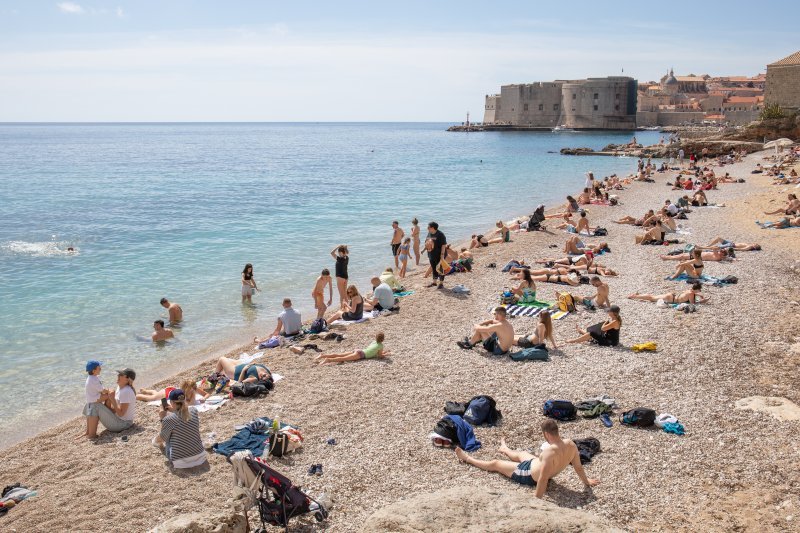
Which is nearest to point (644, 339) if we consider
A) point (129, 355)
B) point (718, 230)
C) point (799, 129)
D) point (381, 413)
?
point (381, 413)

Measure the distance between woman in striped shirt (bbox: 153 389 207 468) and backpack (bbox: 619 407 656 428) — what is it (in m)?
4.97

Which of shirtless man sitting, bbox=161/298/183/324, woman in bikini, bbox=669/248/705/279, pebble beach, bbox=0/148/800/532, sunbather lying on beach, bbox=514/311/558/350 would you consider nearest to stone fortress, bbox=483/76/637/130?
woman in bikini, bbox=669/248/705/279

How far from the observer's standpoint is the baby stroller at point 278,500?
5.73 metres

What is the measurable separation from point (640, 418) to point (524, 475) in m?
1.90

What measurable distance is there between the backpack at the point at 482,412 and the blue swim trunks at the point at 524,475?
1.21 meters

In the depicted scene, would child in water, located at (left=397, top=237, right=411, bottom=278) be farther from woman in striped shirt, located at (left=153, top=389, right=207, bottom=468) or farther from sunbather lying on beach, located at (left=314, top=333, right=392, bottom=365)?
woman in striped shirt, located at (left=153, top=389, right=207, bottom=468)

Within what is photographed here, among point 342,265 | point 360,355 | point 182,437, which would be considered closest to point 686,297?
point 360,355

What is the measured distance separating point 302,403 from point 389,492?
8.97 ft

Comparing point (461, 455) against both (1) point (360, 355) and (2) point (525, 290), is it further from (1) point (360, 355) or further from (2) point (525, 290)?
(2) point (525, 290)

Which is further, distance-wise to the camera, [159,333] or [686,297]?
[159,333]

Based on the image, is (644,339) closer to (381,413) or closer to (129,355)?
(381,413)

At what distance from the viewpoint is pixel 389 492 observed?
20.7ft

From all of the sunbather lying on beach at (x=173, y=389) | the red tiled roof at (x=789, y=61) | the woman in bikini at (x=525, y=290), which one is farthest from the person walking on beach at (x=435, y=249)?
the red tiled roof at (x=789, y=61)

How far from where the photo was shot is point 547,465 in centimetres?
613
